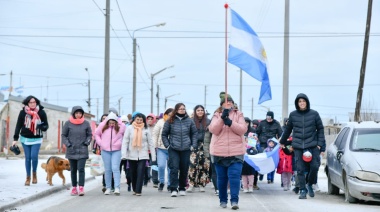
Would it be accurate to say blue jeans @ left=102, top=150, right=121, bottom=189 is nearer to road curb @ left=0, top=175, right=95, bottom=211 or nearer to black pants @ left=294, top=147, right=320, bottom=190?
road curb @ left=0, top=175, right=95, bottom=211

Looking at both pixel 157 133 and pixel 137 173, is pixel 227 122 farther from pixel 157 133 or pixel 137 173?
pixel 157 133

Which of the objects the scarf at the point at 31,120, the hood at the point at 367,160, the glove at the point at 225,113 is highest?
the glove at the point at 225,113

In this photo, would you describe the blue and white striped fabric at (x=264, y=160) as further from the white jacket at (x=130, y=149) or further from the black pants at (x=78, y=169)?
the black pants at (x=78, y=169)

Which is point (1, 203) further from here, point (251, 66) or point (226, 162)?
point (251, 66)

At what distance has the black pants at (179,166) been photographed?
16.0 meters

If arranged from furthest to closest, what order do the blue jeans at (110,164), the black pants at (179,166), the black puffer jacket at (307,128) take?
1. the blue jeans at (110,164)
2. the black pants at (179,166)
3. the black puffer jacket at (307,128)

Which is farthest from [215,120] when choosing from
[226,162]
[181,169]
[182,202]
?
[181,169]

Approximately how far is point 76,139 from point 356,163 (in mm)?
5583

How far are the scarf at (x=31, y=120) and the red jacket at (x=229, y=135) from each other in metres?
5.59

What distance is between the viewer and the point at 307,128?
1524 cm

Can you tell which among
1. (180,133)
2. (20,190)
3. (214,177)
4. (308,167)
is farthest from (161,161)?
(308,167)

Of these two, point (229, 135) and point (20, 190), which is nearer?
point (229, 135)

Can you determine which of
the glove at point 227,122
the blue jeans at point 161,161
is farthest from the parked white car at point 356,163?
the blue jeans at point 161,161

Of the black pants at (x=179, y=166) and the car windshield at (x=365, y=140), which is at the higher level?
the car windshield at (x=365, y=140)
